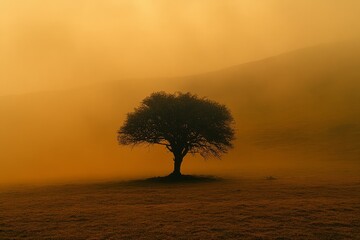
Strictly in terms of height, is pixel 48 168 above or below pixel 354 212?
above

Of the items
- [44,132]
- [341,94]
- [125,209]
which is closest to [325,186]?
[125,209]

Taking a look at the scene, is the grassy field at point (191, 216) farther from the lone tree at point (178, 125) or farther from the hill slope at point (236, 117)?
the hill slope at point (236, 117)

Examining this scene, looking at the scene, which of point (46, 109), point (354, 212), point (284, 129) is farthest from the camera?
point (46, 109)

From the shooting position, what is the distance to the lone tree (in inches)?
1845

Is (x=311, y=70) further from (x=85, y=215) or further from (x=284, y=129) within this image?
(x=85, y=215)

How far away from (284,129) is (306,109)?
16347 millimetres

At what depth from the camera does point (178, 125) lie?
46.8 meters

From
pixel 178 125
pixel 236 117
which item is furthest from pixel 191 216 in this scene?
pixel 236 117

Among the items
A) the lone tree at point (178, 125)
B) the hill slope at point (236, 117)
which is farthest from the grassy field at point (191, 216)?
the hill slope at point (236, 117)

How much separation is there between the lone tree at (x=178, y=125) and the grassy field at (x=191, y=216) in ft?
56.7

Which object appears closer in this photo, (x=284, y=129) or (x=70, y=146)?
(x=284, y=129)

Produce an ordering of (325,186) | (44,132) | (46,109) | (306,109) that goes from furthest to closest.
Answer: (46,109)
(44,132)
(306,109)
(325,186)

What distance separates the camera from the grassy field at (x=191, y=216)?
17047 millimetres

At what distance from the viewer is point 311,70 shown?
139m
